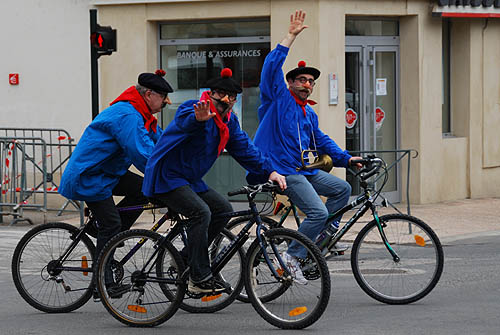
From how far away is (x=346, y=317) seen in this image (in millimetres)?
7293

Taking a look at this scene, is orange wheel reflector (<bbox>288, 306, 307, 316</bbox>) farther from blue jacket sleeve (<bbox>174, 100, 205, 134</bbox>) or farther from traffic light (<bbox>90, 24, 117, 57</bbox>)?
traffic light (<bbox>90, 24, 117, 57</bbox>)

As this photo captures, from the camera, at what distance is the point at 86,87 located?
15336mm

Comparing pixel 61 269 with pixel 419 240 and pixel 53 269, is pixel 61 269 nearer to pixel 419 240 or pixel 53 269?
pixel 53 269

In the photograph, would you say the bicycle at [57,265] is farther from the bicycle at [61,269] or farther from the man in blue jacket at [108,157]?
the man in blue jacket at [108,157]

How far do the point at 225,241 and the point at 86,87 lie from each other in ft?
27.7

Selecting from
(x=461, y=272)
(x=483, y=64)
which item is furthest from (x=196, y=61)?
(x=461, y=272)

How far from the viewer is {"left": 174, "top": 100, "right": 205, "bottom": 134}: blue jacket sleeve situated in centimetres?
675

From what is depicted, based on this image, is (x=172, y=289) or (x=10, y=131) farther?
(x=10, y=131)

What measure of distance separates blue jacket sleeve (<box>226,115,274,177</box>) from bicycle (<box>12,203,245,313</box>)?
0.61m

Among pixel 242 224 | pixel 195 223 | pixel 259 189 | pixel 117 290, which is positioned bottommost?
pixel 117 290

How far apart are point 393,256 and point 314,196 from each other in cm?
78

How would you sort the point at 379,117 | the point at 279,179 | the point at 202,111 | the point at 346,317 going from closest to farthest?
the point at 202,111, the point at 279,179, the point at 346,317, the point at 379,117

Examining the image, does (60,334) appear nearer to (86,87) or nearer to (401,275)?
(401,275)

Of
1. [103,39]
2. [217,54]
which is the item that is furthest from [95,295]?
[217,54]
